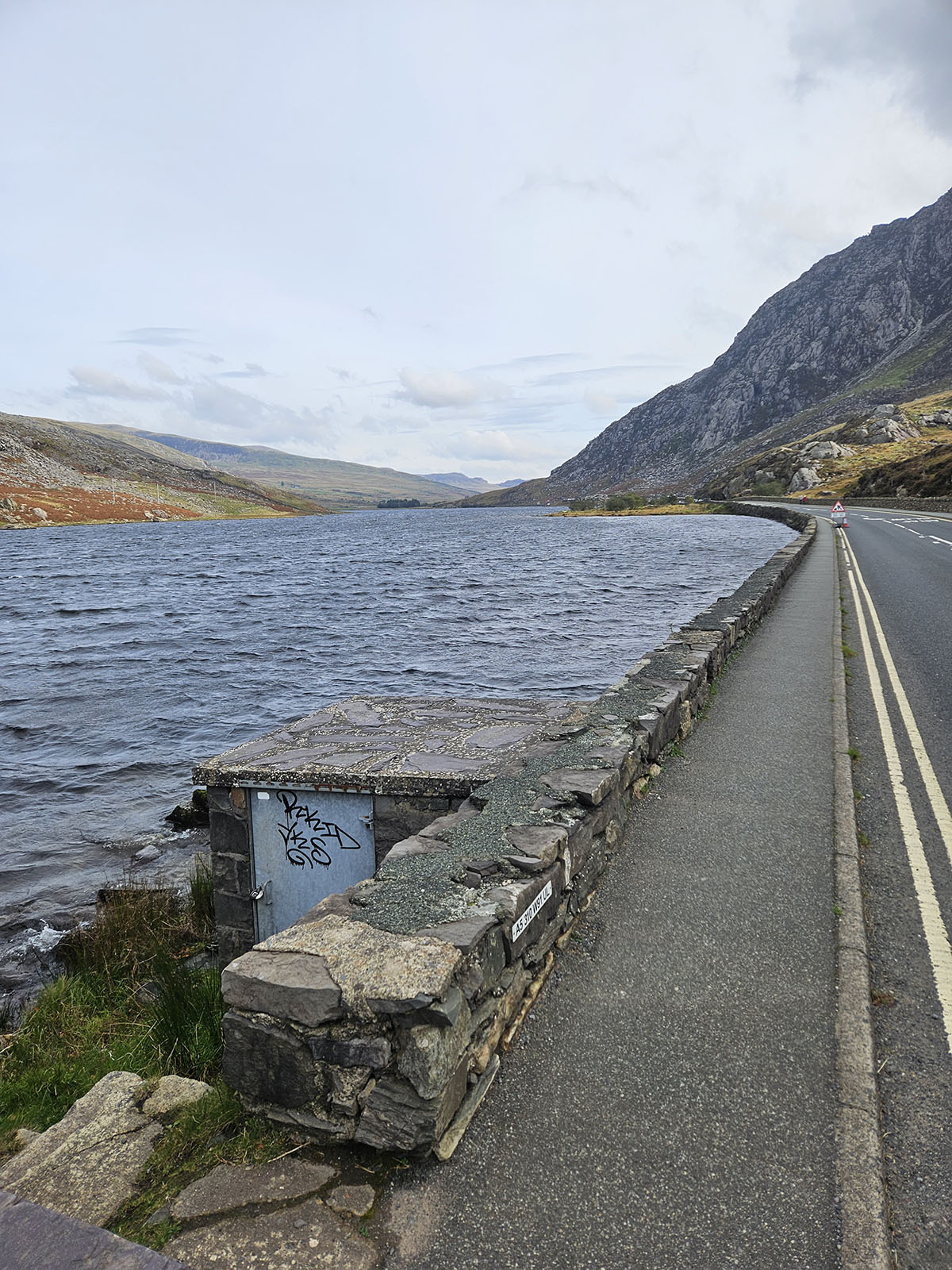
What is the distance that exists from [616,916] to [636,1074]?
5.15 feet

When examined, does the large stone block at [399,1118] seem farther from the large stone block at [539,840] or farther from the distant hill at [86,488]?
the distant hill at [86,488]

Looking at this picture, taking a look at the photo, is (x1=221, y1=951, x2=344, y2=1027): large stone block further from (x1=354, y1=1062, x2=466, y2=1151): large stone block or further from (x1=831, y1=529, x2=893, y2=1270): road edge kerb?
(x1=831, y1=529, x2=893, y2=1270): road edge kerb

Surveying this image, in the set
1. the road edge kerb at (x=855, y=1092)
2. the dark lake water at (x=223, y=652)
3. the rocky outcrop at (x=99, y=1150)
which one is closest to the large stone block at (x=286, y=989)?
the rocky outcrop at (x=99, y=1150)

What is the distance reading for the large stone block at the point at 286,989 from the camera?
3400 mm

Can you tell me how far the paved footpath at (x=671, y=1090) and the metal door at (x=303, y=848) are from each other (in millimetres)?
2520

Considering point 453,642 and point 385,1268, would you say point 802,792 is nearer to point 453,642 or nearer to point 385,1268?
point 385,1268

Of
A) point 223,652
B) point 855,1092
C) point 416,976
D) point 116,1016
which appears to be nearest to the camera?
point 416,976

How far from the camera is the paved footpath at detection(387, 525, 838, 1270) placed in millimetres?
2980

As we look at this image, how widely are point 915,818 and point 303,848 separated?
19.2ft

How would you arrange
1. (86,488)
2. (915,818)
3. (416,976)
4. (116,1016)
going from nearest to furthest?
(416,976), (116,1016), (915,818), (86,488)

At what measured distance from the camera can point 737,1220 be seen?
3.03 m

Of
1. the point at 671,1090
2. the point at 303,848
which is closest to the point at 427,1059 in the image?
the point at 671,1090

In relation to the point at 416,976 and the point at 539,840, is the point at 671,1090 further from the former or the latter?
the point at 539,840

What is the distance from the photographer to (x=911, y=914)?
18.0 ft
